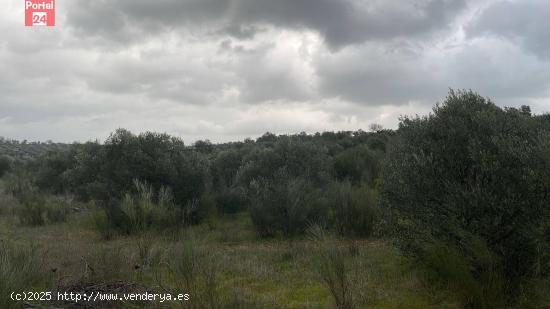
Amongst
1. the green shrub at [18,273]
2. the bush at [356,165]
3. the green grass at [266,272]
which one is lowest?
the green grass at [266,272]

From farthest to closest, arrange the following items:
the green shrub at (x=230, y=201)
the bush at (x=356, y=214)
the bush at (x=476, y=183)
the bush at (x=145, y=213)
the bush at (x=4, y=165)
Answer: the bush at (x=4, y=165) < the green shrub at (x=230, y=201) < the bush at (x=356, y=214) < the bush at (x=145, y=213) < the bush at (x=476, y=183)

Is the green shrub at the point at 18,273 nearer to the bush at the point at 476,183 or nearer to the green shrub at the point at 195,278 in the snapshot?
the green shrub at the point at 195,278

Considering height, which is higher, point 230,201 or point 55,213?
point 230,201

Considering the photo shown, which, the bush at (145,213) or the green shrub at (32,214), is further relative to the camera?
the green shrub at (32,214)

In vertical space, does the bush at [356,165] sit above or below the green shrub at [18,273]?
above

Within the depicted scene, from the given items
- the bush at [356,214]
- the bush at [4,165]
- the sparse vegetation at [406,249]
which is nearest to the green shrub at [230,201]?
the sparse vegetation at [406,249]

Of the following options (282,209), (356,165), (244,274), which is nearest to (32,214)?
(282,209)

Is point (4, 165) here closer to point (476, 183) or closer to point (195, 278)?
point (195, 278)

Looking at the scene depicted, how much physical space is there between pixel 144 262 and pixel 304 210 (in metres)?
7.31

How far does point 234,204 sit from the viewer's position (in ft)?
73.4

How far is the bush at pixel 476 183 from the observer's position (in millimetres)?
7395

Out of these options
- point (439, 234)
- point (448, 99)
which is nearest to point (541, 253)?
point (439, 234)

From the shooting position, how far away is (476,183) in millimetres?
7910

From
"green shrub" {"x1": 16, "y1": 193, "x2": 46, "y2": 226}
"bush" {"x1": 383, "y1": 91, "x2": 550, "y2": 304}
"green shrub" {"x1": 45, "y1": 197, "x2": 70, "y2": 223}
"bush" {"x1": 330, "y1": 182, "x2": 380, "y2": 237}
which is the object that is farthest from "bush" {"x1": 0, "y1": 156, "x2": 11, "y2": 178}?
"bush" {"x1": 383, "y1": 91, "x2": 550, "y2": 304}
